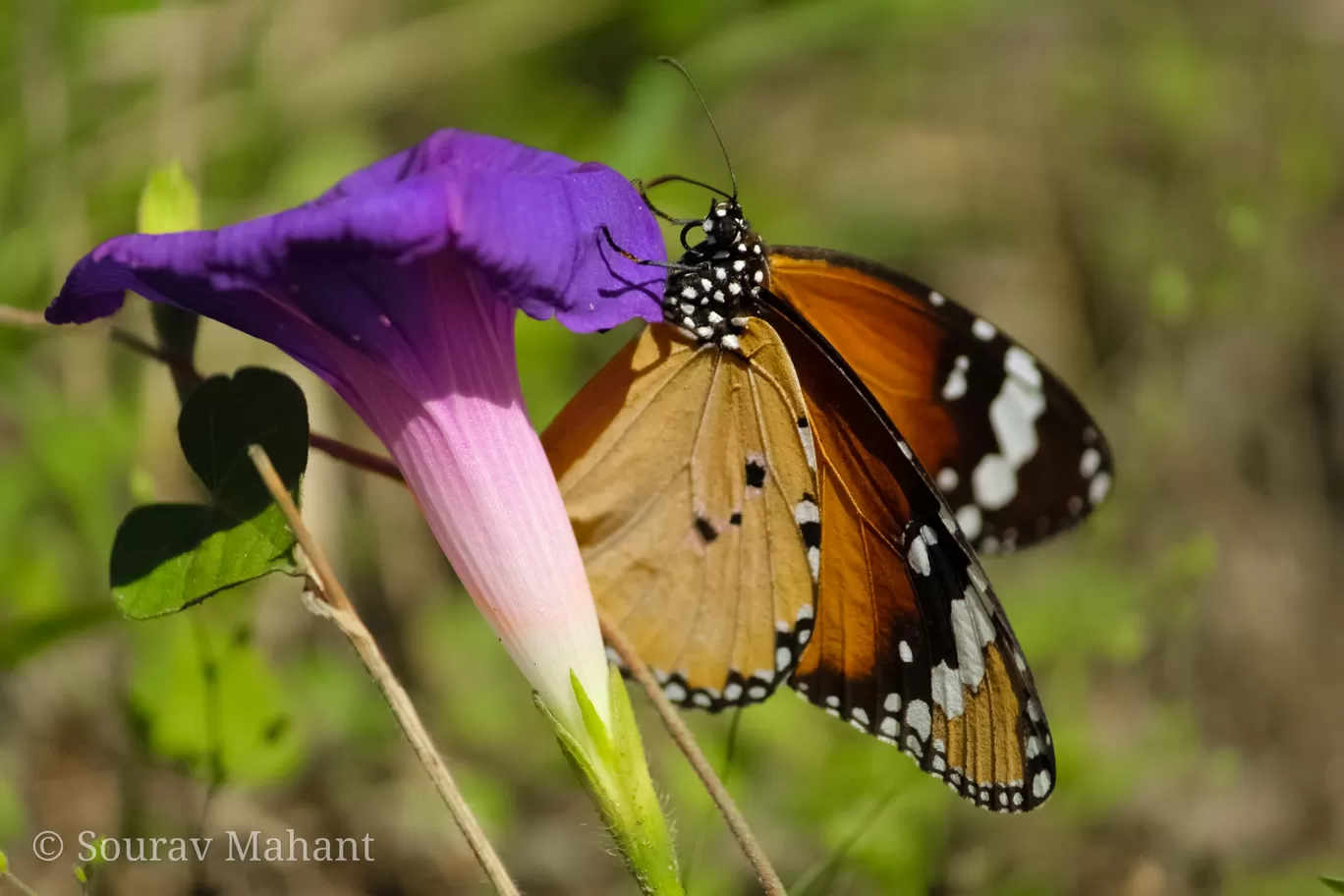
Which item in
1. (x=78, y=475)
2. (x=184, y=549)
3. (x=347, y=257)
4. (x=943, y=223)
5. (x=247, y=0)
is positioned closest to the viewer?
(x=347, y=257)

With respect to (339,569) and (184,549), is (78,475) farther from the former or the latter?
(184,549)

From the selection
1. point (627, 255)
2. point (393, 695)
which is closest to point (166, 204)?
point (627, 255)

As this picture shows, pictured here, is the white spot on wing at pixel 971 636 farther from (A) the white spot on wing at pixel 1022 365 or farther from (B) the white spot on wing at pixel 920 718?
(A) the white spot on wing at pixel 1022 365

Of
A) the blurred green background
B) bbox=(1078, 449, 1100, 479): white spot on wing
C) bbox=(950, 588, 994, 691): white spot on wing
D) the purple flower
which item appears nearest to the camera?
the purple flower

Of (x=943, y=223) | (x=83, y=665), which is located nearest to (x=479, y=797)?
(x=83, y=665)

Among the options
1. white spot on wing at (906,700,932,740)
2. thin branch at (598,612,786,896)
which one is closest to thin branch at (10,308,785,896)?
thin branch at (598,612,786,896)

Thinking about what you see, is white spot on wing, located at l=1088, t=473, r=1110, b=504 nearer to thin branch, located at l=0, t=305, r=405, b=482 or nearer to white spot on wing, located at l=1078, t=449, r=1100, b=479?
white spot on wing, located at l=1078, t=449, r=1100, b=479
